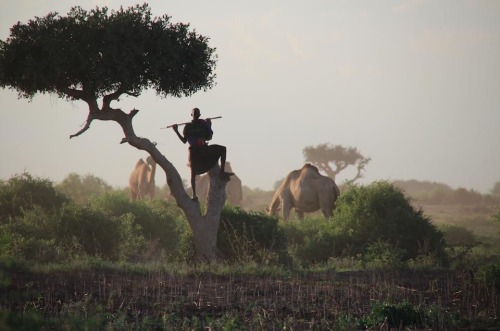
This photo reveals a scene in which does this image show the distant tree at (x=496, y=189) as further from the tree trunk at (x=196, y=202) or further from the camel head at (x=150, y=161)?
the tree trunk at (x=196, y=202)

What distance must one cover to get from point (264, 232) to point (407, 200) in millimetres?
5233

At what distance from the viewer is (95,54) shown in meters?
15.3

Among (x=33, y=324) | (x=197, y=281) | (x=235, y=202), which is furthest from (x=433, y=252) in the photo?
(x=235, y=202)

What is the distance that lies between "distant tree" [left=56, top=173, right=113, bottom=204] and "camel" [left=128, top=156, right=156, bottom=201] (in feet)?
7.38

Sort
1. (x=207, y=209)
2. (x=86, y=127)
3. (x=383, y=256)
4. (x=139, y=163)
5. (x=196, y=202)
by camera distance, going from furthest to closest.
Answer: (x=139, y=163) → (x=383, y=256) → (x=196, y=202) → (x=207, y=209) → (x=86, y=127)

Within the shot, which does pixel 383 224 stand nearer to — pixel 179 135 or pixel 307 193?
pixel 179 135

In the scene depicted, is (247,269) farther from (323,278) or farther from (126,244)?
(126,244)

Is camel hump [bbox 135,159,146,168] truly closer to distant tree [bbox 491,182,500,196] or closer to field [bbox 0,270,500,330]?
field [bbox 0,270,500,330]

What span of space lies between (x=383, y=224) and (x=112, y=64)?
8844mm

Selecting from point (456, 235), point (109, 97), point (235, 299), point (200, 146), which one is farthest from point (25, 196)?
point (456, 235)

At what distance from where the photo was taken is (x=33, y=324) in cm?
656

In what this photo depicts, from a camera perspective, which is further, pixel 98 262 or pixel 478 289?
pixel 98 262

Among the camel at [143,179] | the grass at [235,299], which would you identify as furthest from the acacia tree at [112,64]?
the camel at [143,179]

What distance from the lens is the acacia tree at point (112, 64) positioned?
1513 cm
